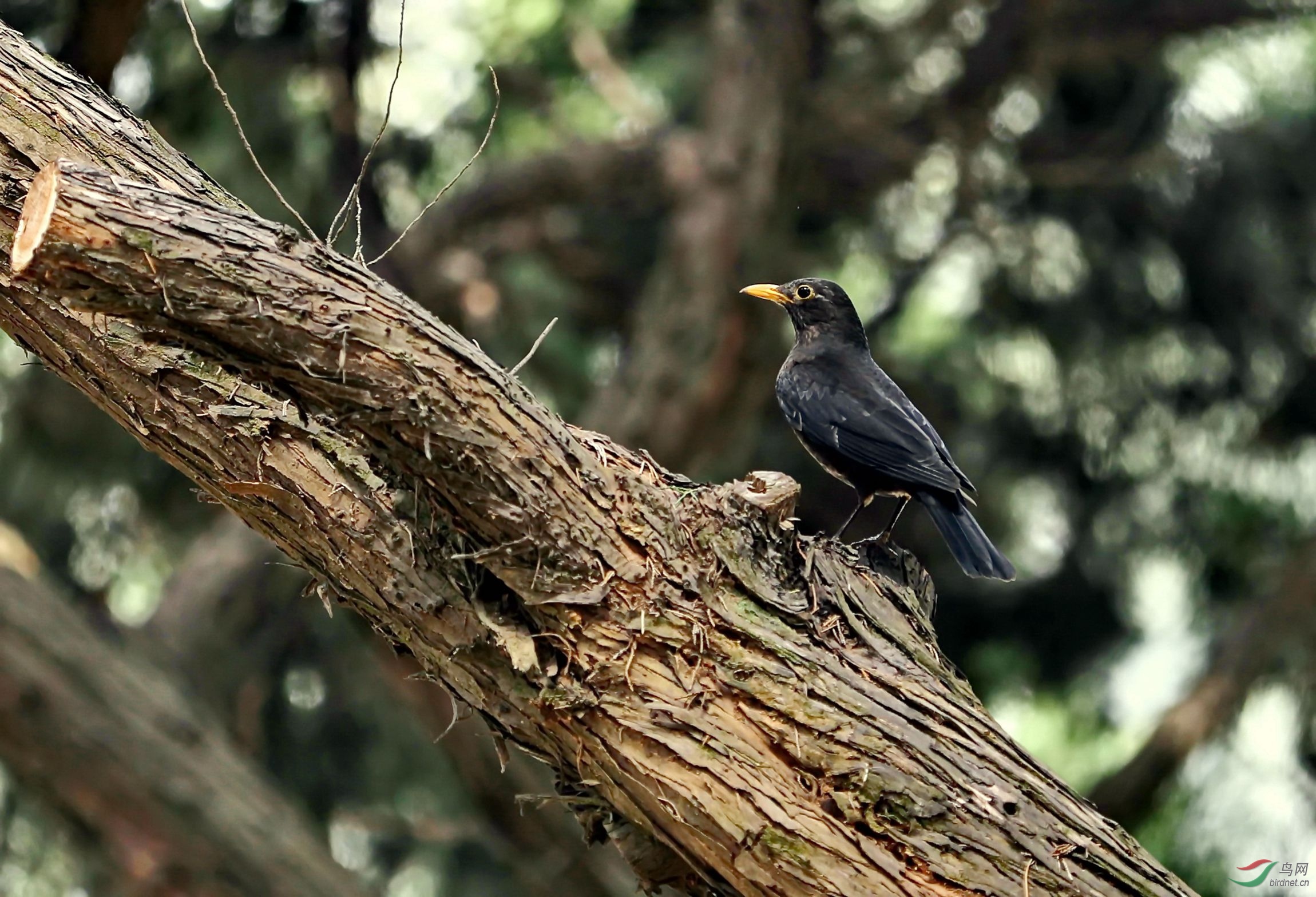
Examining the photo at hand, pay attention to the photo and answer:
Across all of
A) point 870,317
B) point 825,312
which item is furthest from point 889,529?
point 870,317

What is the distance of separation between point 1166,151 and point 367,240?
4.22 metres

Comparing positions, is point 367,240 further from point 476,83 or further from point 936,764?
point 936,764

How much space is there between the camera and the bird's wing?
3920 mm

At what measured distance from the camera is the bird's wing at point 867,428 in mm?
3920

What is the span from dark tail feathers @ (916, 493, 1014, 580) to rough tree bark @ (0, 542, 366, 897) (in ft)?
8.83

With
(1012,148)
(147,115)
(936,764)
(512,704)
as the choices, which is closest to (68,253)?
(512,704)

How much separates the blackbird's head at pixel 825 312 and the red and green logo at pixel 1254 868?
109 inches

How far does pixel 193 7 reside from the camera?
21.8 feet

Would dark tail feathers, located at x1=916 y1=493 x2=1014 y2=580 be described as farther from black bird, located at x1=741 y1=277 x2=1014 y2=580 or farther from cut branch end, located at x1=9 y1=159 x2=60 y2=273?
cut branch end, located at x1=9 y1=159 x2=60 y2=273

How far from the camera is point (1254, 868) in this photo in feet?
18.5

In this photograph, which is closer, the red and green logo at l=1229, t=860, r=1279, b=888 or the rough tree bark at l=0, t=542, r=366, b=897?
the rough tree bark at l=0, t=542, r=366, b=897

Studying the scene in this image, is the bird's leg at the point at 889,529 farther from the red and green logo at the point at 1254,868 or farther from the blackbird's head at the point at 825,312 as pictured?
the red and green logo at the point at 1254,868

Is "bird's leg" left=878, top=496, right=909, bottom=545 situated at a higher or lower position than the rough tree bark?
higher

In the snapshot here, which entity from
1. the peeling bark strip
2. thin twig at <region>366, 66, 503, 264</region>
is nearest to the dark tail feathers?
the peeling bark strip
